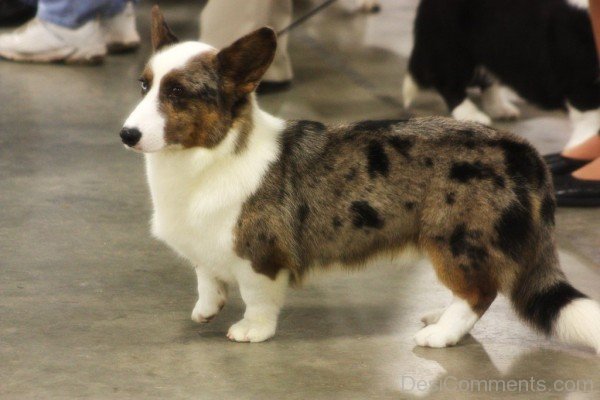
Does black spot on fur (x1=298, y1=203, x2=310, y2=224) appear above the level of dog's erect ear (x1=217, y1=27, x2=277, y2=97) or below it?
below

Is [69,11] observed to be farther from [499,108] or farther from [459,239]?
[459,239]

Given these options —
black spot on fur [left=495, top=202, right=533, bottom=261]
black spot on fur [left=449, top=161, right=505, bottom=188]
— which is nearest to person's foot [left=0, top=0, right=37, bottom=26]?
black spot on fur [left=449, top=161, right=505, bottom=188]

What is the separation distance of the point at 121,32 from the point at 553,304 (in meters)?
3.75

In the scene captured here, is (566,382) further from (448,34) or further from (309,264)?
(448,34)

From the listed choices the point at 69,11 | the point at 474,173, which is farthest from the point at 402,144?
the point at 69,11

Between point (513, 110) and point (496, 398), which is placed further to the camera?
point (513, 110)

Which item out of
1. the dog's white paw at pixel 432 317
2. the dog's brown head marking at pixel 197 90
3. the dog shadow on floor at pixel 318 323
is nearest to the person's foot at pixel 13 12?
the dog shadow on floor at pixel 318 323

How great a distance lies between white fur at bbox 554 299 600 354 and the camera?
8.51ft

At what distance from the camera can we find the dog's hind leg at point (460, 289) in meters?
2.62

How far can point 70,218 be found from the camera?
141 inches

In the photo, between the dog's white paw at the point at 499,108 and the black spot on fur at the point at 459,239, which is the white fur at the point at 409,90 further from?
the black spot on fur at the point at 459,239

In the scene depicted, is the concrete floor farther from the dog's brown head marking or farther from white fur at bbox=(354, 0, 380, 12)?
white fur at bbox=(354, 0, 380, 12)

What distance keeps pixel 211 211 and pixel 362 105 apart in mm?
2571

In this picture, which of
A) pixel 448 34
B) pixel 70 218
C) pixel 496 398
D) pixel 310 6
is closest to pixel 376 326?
pixel 496 398
